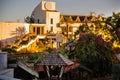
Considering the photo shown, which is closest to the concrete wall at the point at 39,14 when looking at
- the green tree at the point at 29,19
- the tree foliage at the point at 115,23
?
the green tree at the point at 29,19

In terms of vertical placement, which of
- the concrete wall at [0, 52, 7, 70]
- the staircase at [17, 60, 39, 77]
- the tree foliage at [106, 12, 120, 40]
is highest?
the tree foliage at [106, 12, 120, 40]

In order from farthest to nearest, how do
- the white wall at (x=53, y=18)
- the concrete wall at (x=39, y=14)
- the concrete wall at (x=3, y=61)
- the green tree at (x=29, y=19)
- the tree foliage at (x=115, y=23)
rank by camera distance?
the green tree at (x=29, y=19), the concrete wall at (x=39, y=14), the white wall at (x=53, y=18), the tree foliage at (x=115, y=23), the concrete wall at (x=3, y=61)

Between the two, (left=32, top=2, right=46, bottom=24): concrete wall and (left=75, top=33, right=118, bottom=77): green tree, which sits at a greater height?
(left=32, top=2, right=46, bottom=24): concrete wall

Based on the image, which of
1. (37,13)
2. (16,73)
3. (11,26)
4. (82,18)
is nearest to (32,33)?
(11,26)

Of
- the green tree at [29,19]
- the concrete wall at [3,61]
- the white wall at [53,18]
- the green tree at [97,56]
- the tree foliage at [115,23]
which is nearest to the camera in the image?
the concrete wall at [3,61]

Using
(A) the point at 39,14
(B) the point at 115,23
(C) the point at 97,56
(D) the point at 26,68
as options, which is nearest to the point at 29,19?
(A) the point at 39,14

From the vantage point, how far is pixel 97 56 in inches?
844

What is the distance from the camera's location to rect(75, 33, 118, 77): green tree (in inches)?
841

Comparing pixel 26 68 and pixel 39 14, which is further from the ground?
pixel 39 14

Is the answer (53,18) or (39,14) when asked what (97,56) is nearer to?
(53,18)

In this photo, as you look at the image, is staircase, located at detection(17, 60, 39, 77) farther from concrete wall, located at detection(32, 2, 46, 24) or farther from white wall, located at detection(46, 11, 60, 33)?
concrete wall, located at detection(32, 2, 46, 24)

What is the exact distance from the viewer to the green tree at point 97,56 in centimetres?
2136

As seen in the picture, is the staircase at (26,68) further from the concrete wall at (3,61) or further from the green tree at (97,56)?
the green tree at (97,56)

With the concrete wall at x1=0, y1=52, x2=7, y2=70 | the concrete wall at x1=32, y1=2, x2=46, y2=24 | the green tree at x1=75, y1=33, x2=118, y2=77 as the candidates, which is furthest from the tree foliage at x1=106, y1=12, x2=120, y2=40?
the concrete wall at x1=32, y1=2, x2=46, y2=24
